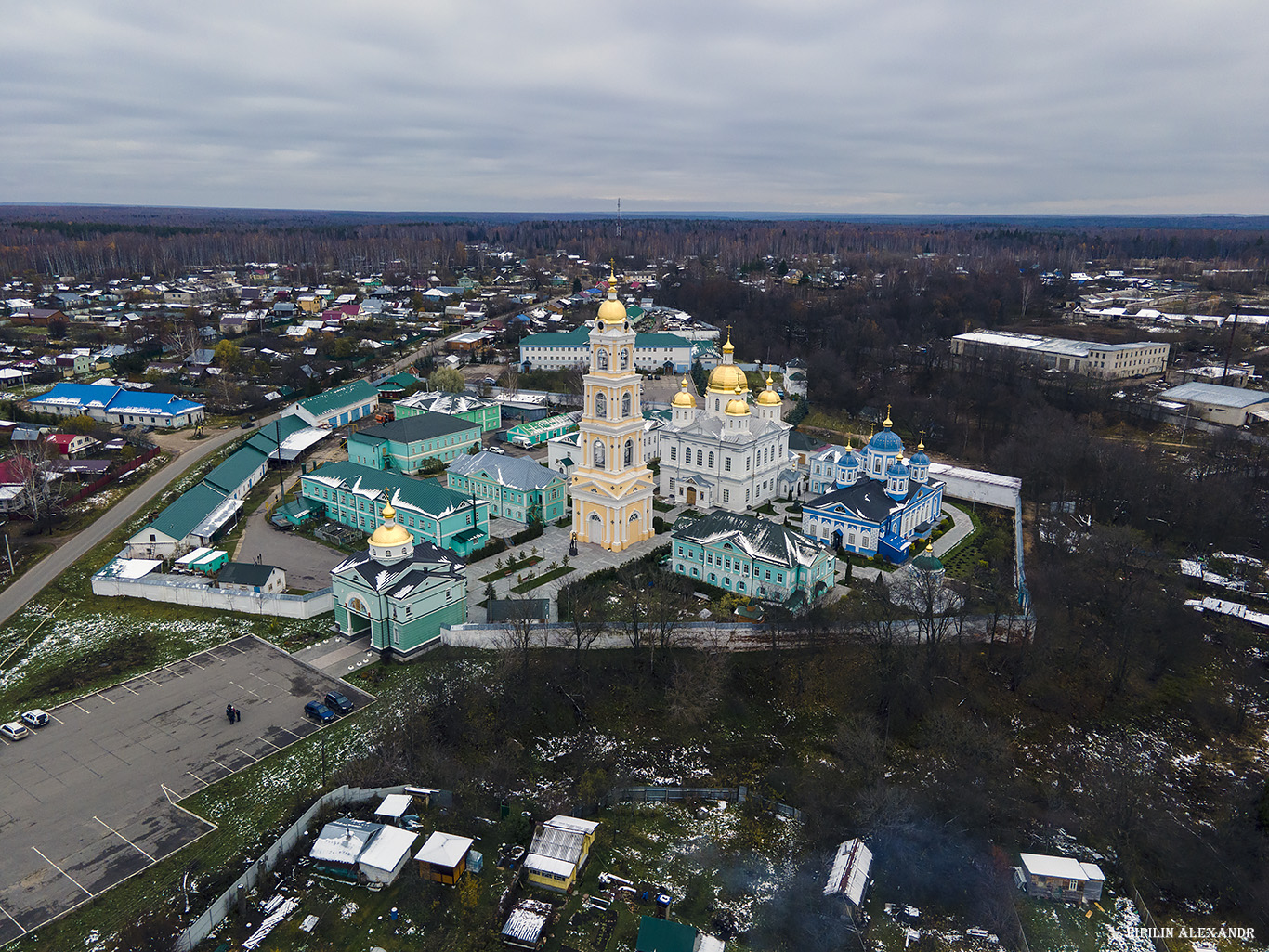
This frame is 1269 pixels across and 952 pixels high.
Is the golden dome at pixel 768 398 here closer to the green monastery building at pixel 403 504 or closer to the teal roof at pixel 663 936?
the green monastery building at pixel 403 504

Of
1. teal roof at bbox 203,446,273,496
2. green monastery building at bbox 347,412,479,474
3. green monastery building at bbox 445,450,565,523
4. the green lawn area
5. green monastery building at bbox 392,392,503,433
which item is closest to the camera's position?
the green lawn area

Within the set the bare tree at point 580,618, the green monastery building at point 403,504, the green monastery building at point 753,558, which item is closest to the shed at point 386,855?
the bare tree at point 580,618

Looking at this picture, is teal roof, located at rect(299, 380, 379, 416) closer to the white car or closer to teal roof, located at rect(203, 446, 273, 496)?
teal roof, located at rect(203, 446, 273, 496)

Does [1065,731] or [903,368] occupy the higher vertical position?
[903,368]

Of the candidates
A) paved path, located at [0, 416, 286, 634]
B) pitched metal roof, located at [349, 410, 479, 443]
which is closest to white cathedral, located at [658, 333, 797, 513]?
pitched metal roof, located at [349, 410, 479, 443]

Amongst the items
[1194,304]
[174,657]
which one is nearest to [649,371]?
[174,657]

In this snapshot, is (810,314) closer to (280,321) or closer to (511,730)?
(280,321)
